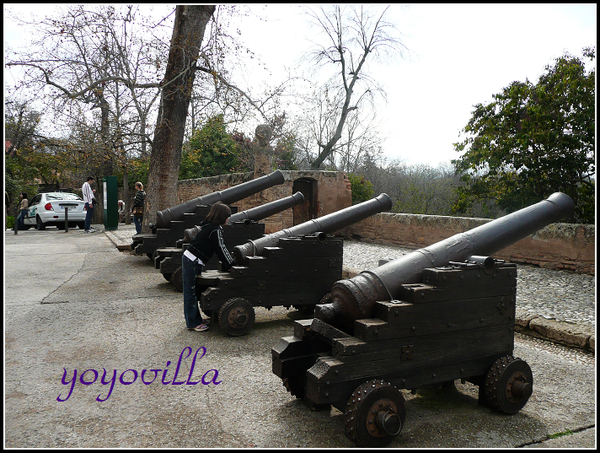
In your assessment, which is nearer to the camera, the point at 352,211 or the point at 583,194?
the point at 352,211

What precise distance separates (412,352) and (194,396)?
1.44 metres

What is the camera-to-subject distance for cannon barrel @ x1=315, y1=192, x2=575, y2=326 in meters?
2.84

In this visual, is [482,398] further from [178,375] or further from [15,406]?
[15,406]

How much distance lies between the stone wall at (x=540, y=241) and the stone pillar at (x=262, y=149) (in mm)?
4276

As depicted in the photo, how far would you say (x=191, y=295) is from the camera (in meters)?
4.78

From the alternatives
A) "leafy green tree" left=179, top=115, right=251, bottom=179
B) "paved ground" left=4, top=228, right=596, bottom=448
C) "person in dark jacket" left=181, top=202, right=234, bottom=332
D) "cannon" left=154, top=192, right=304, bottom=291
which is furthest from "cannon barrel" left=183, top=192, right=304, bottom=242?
"leafy green tree" left=179, top=115, right=251, bottom=179

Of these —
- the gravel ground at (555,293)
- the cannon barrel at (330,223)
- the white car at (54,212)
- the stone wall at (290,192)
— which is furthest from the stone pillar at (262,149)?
the cannon barrel at (330,223)

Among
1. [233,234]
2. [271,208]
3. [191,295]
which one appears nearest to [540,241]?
[271,208]

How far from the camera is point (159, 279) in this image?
7.50 m

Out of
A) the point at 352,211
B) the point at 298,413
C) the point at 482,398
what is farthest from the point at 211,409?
the point at 352,211

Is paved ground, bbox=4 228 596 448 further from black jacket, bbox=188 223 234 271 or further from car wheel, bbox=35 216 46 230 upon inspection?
car wheel, bbox=35 216 46 230

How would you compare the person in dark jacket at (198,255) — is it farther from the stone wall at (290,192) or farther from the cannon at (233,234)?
the stone wall at (290,192)

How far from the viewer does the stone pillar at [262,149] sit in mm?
13523

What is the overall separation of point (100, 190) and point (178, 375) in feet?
71.5
